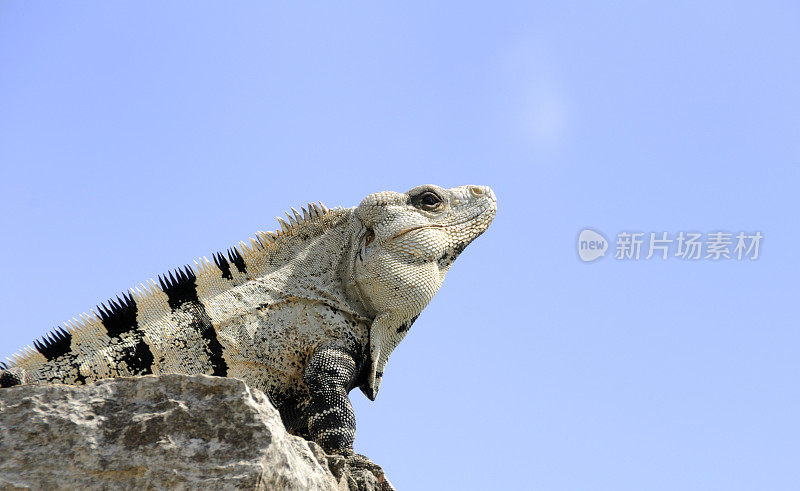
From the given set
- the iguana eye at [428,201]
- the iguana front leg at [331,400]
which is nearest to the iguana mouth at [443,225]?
the iguana eye at [428,201]

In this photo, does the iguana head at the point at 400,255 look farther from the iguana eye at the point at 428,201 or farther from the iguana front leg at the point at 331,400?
the iguana front leg at the point at 331,400

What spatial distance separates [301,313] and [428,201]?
1963 millimetres

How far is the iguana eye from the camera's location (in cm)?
977

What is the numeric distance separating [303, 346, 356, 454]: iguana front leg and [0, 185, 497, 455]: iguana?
12mm

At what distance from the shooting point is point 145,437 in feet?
15.1

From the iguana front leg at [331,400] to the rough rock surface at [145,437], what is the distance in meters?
2.99

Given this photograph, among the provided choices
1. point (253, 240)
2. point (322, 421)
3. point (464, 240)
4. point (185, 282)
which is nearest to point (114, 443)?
point (322, 421)

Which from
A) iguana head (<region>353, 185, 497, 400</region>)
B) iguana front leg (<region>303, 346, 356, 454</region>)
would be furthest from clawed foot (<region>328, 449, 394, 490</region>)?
iguana head (<region>353, 185, 497, 400</region>)

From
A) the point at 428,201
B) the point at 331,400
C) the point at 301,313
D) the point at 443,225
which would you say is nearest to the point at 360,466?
the point at 331,400

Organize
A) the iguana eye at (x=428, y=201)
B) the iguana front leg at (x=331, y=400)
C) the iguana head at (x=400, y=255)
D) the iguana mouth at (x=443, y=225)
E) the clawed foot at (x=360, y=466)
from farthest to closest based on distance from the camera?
the iguana eye at (x=428, y=201)
the iguana mouth at (x=443, y=225)
the iguana head at (x=400, y=255)
the iguana front leg at (x=331, y=400)
the clawed foot at (x=360, y=466)

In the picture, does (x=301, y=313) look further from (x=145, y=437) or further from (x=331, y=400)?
(x=145, y=437)

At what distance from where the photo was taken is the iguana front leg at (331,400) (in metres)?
7.89

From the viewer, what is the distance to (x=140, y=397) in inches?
187

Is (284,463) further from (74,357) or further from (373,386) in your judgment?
(373,386)
